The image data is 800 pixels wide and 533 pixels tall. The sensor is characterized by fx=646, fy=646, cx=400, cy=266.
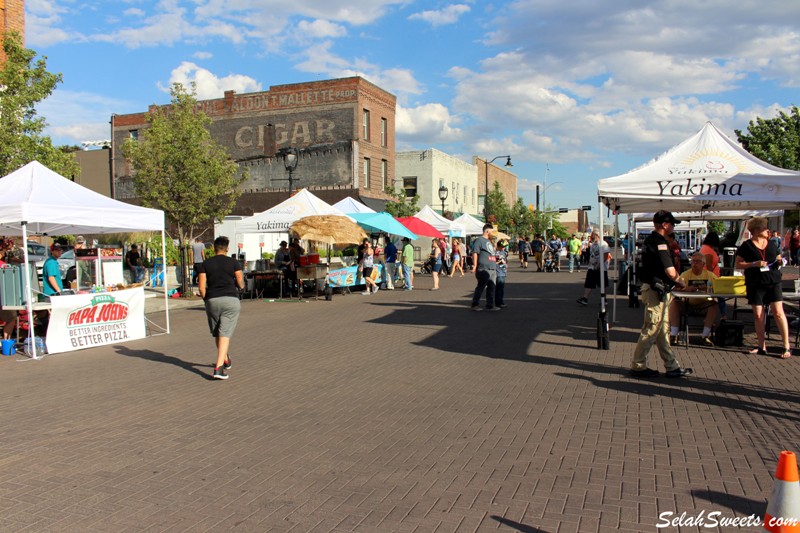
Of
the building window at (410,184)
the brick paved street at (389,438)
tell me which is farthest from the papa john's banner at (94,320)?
the building window at (410,184)

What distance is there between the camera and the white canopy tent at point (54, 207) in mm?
9953

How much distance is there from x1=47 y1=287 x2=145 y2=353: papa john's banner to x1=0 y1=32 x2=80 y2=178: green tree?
17.9 ft

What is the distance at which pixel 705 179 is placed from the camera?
9.82 m

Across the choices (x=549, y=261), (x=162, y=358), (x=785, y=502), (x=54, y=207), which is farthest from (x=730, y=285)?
(x=549, y=261)

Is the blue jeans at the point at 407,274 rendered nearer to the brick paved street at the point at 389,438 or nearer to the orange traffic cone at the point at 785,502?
the brick paved street at the point at 389,438

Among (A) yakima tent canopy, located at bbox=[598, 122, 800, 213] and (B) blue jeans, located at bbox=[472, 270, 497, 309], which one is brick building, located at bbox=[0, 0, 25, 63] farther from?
(A) yakima tent canopy, located at bbox=[598, 122, 800, 213]

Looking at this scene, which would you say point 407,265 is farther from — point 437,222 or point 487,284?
point 437,222

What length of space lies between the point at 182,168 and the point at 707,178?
1435cm

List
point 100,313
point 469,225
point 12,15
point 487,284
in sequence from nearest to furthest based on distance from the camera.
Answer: point 100,313, point 487,284, point 12,15, point 469,225

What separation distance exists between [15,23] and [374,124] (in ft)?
76.2

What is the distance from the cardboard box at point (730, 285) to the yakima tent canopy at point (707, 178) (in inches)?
46.3

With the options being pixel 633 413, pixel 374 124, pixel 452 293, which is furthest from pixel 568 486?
pixel 374 124

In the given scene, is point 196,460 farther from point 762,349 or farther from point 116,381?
point 762,349

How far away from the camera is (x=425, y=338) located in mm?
11266
